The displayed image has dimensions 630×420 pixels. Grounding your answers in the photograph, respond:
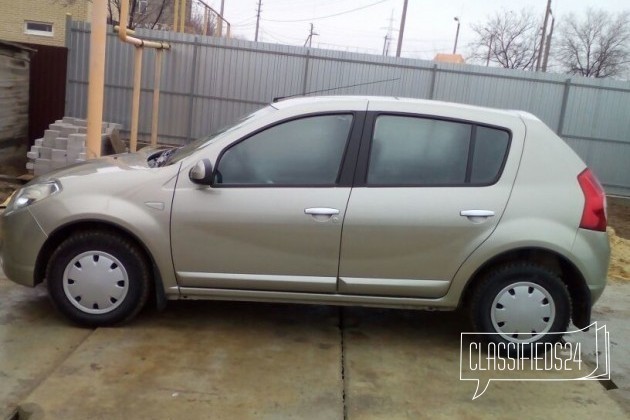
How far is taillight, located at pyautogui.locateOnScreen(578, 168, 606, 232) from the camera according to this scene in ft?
13.6

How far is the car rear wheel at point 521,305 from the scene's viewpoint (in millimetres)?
4223

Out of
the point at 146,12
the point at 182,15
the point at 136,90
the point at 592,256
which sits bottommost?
the point at 592,256

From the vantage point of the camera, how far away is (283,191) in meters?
4.18

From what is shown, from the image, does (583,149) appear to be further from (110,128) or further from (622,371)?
(622,371)

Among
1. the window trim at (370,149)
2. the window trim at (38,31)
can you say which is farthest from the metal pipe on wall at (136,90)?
the window trim at (38,31)

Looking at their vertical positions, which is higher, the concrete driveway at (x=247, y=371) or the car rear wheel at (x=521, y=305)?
the car rear wheel at (x=521, y=305)

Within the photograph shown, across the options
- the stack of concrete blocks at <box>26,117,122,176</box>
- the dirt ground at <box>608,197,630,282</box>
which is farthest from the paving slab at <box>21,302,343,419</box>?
the stack of concrete blocks at <box>26,117,122,176</box>

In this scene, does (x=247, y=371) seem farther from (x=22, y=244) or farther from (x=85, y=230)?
(x=22, y=244)

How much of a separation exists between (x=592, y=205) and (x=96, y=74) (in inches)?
203

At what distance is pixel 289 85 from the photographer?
14531 mm

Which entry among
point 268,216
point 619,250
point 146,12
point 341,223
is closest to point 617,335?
point 341,223

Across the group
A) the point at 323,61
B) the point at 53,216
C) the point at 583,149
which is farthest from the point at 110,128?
the point at 583,149

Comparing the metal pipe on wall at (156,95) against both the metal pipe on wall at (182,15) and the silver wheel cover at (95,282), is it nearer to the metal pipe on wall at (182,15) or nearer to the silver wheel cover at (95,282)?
the metal pipe on wall at (182,15)

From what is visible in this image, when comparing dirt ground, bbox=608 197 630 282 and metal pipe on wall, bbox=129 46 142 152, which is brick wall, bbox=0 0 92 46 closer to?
metal pipe on wall, bbox=129 46 142 152
